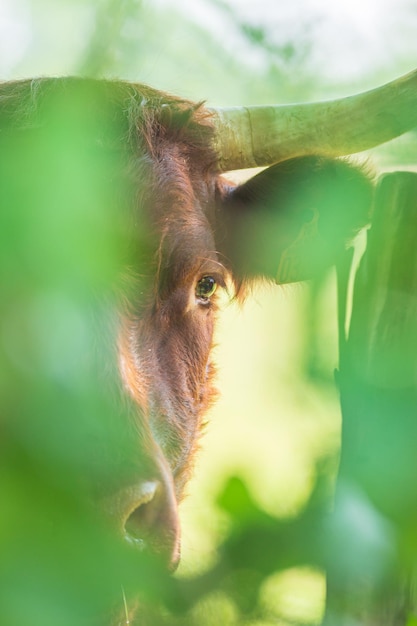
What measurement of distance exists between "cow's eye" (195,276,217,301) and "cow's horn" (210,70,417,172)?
0.66 m

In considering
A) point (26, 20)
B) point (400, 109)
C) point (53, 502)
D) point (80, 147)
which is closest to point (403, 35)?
point (400, 109)

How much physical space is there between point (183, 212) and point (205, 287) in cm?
51

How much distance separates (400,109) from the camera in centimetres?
277

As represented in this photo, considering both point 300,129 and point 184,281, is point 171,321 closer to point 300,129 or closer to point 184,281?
point 184,281

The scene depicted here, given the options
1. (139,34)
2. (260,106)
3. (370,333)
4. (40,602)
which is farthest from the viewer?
(260,106)

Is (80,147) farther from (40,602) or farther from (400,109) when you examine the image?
(400,109)

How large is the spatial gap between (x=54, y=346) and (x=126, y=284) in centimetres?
188

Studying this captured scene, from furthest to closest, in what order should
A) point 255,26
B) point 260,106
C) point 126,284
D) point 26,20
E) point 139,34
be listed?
point 260,106, point 139,34, point 126,284, point 26,20, point 255,26

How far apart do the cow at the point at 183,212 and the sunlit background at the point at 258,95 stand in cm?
12

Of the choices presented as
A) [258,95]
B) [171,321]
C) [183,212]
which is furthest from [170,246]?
[258,95]

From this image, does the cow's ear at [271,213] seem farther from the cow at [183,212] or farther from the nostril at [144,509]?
the nostril at [144,509]

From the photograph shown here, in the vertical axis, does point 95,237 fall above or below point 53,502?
above

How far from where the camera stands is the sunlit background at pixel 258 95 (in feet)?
2.99

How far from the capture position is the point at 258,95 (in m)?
3.48
